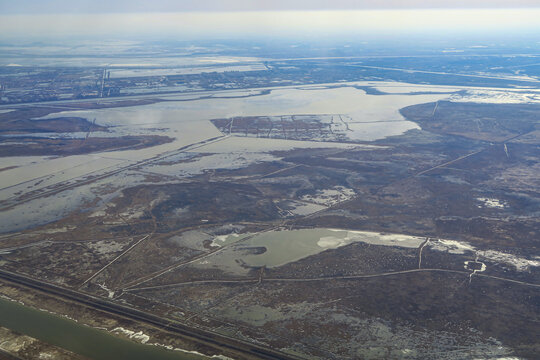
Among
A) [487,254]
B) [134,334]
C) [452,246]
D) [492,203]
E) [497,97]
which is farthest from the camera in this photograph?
[497,97]

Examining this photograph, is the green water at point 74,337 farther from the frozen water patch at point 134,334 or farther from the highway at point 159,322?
the highway at point 159,322

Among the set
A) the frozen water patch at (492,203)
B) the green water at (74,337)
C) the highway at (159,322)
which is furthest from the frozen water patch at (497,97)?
the green water at (74,337)

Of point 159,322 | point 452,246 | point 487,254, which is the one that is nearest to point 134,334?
point 159,322

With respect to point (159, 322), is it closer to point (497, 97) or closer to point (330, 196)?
point (330, 196)

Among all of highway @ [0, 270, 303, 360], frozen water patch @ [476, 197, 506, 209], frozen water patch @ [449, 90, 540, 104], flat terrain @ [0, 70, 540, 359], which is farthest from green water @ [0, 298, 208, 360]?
frozen water patch @ [449, 90, 540, 104]

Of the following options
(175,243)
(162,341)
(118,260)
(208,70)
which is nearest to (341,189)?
(175,243)

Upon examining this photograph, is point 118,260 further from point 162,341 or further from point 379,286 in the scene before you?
point 379,286
